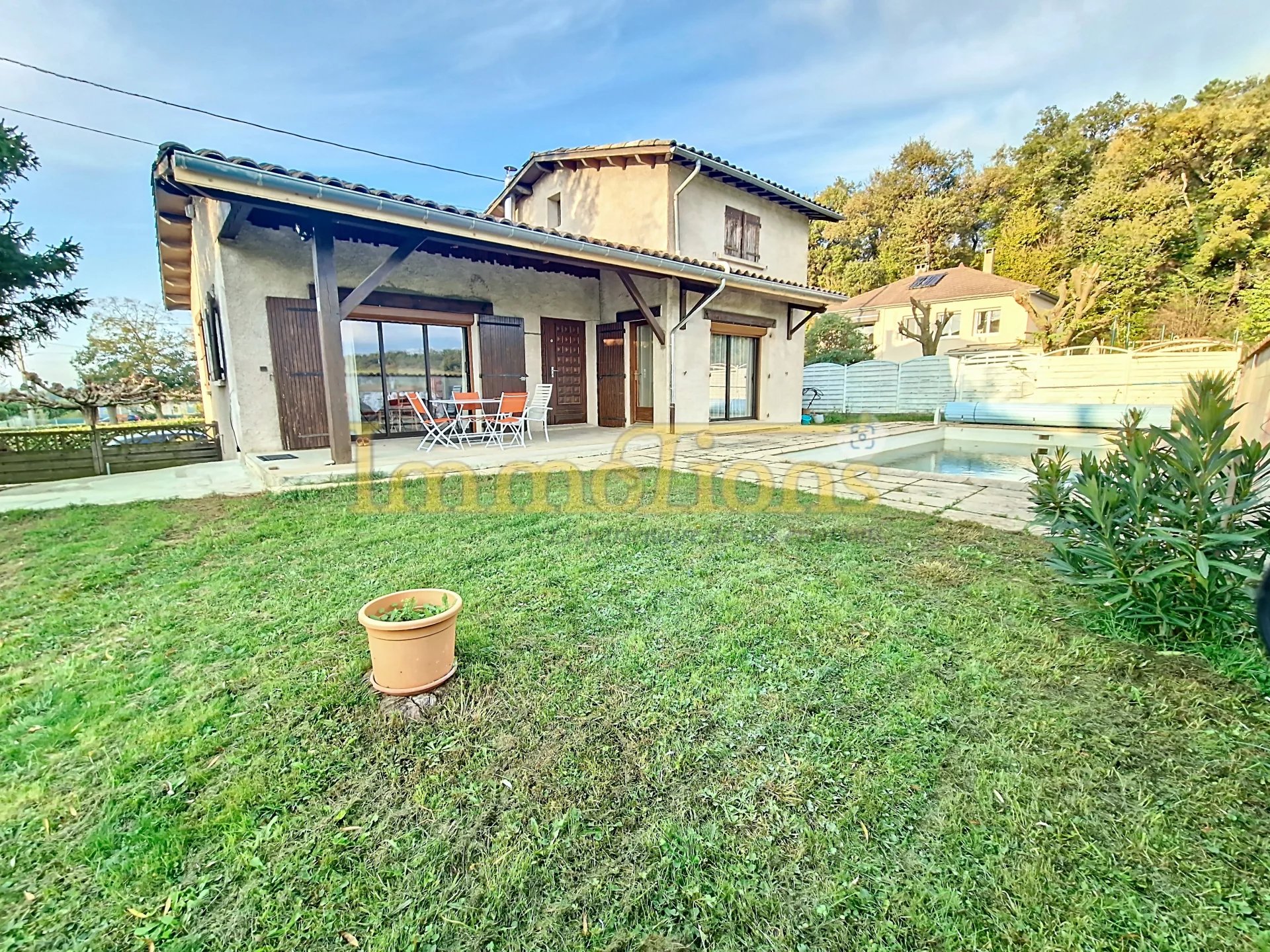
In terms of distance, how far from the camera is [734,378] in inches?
427

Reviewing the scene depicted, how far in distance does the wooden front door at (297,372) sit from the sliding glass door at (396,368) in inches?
26.2

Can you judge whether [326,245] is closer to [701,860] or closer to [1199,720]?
[701,860]

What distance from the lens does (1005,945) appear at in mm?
1000

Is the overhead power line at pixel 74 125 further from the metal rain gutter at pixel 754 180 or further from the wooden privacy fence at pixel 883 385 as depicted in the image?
the wooden privacy fence at pixel 883 385

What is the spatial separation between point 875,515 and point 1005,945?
324 cm

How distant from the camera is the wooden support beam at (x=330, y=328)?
5055 millimetres

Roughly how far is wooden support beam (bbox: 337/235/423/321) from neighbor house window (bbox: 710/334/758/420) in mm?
6082

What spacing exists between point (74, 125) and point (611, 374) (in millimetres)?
9629

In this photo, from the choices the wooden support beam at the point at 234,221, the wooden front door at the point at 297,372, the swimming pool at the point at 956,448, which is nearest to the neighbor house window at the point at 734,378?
the swimming pool at the point at 956,448

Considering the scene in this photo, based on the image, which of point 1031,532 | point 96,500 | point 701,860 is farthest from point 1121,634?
point 96,500

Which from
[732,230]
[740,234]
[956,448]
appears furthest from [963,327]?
[732,230]

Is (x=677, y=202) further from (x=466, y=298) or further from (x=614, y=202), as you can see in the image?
(x=466, y=298)

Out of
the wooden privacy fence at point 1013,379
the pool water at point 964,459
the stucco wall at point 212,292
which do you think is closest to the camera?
the stucco wall at point 212,292

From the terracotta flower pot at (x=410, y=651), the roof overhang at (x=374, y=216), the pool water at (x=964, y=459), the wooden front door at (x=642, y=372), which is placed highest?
the roof overhang at (x=374, y=216)
